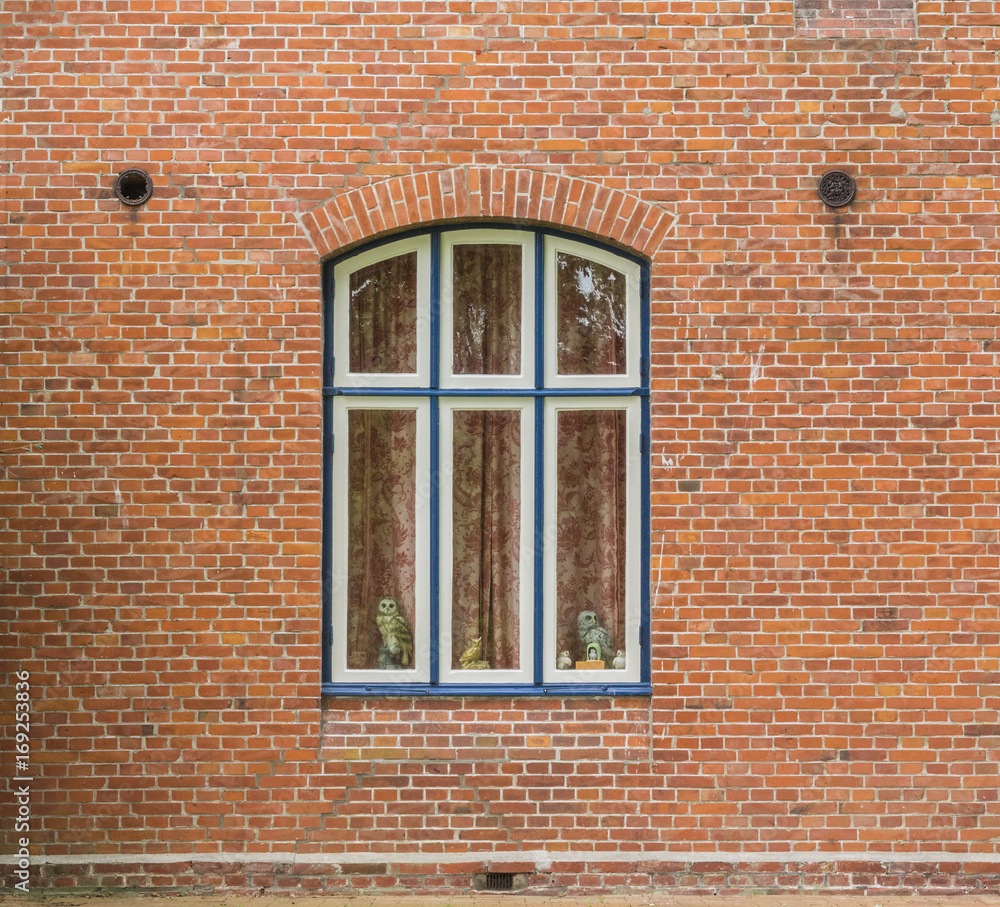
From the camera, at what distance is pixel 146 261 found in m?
5.18

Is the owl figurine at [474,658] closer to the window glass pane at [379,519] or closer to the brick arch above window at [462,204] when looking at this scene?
the window glass pane at [379,519]

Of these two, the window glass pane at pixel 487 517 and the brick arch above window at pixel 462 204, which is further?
the window glass pane at pixel 487 517

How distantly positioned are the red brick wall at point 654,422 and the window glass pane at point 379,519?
0.30 metres

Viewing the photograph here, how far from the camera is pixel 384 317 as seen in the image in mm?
5363

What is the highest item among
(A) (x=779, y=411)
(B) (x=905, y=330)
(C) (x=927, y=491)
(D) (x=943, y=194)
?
(D) (x=943, y=194)

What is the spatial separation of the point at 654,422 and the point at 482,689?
1.73 meters

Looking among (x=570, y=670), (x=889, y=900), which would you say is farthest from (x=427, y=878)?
(x=889, y=900)

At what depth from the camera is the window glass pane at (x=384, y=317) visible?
17.6 ft

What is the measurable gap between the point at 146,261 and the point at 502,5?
7.81 ft

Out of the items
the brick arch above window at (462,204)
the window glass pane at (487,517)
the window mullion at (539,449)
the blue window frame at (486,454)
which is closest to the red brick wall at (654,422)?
the brick arch above window at (462,204)

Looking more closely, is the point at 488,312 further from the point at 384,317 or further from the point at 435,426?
the point at 435,426

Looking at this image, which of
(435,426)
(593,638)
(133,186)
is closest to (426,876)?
(593,638)

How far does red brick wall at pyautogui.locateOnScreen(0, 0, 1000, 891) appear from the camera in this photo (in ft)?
16.6

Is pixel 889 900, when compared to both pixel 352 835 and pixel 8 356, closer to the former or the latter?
pixel 352 835
